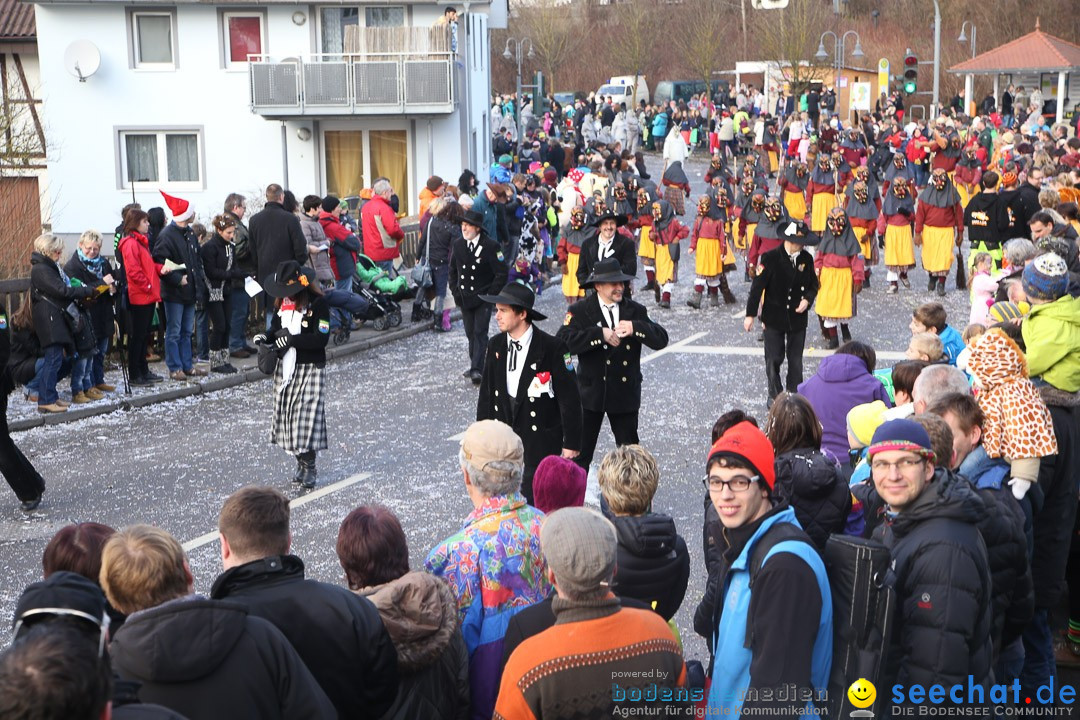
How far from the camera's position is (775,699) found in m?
4.10

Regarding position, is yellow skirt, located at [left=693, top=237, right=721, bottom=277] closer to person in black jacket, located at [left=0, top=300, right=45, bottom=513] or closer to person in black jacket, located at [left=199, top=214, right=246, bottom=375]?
person in black jacket, located at [left=199, top=214, right=246, bottom=375]

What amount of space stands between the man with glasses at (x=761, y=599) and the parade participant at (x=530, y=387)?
371cm

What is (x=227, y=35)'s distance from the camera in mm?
34000

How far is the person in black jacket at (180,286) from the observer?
45.2 ft

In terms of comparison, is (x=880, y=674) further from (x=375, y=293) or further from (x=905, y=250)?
(x=905, y=250)

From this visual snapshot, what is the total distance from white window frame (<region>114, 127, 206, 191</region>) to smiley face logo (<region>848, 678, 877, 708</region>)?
3192 centimetres

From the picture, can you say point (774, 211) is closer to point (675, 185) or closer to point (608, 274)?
point (675, 185)

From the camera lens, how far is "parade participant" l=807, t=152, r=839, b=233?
72.7 ft

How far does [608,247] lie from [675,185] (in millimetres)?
9379

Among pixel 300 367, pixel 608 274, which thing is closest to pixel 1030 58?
pixel 608 274

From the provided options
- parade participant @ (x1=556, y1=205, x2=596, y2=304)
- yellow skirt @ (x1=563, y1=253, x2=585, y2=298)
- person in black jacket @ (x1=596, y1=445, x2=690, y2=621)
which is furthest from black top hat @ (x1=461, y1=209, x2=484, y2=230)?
person in black jacket @ (x1=596, y1=445, x2=690, y2=621)

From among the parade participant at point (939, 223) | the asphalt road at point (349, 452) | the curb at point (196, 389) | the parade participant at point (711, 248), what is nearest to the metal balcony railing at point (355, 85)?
the parade participant at point (711, 248)

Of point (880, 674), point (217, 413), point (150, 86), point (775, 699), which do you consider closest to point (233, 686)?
point (775, 699)

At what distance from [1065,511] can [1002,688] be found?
1587 mm
